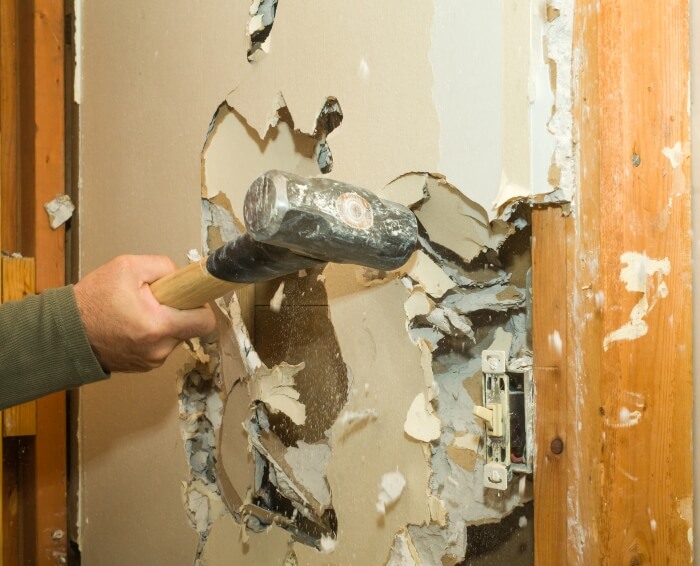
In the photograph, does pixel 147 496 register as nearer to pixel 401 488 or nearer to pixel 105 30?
pixel 401 488

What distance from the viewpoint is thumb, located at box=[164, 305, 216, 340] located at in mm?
963

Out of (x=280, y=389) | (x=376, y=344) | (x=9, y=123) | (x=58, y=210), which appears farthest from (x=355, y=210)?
Result: (x=9, y=123)

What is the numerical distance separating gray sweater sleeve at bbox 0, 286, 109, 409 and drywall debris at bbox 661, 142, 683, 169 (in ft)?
2.83

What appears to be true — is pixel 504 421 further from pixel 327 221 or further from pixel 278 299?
pixel 278 299

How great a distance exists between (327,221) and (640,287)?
15.1 inches

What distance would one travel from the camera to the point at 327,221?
0.76m

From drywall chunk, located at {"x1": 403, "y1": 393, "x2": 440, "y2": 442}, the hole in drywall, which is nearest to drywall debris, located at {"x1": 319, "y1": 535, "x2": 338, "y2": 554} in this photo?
drywall chunk, located at {"x1": 403, "y1": 393, "x2": 440, "y2": 442}

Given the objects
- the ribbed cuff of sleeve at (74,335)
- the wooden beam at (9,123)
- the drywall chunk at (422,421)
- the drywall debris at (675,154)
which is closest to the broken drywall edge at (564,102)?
the drywall debris at (675,154)

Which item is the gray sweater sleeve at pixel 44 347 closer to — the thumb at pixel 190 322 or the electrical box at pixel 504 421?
the thumb at pixel 190 322

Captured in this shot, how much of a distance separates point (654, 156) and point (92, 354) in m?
0.85

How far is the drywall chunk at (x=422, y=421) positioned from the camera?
0.93 metres

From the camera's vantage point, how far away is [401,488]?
96 cm

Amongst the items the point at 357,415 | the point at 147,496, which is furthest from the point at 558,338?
the point at 147,496

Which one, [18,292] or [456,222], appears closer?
[456,222]
